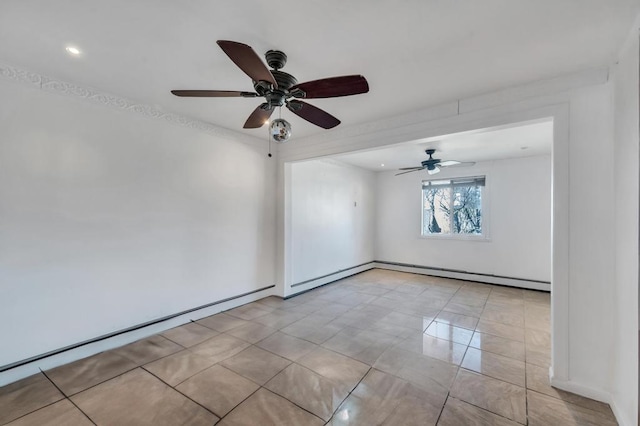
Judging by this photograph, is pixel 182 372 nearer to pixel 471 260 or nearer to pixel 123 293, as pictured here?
pixel 123 293

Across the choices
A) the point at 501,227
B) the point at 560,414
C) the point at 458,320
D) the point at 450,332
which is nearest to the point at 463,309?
the point at 458,320

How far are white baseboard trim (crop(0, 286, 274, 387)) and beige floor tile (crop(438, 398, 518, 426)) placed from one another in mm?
3106

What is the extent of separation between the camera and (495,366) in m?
2.65

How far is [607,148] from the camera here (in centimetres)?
219

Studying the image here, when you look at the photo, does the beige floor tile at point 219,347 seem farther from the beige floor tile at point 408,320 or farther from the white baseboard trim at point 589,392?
the white baseboard trim at point 589,392

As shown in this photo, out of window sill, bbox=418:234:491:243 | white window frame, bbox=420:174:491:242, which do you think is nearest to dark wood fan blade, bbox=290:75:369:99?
white window frame, bbox=420:174:491:242

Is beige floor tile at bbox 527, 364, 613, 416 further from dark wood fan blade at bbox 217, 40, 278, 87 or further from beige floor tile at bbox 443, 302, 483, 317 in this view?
dark wood fan blade at bbox 217, 40, 278, 87

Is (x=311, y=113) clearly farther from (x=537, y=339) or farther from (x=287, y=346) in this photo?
(x=537, y=339)

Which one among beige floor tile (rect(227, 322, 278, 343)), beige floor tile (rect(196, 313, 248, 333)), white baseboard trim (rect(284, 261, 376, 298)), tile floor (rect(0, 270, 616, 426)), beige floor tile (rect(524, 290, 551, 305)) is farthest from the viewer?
white baseboard trim (rect(284, 261, 376, 298))

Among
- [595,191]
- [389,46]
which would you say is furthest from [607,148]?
[389,46]

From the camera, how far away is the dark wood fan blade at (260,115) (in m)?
2.28

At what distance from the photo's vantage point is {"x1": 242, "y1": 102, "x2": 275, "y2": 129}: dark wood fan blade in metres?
2.28

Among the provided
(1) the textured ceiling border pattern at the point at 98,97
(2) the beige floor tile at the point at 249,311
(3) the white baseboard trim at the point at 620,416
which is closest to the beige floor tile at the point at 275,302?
(2) the beige floor tile at the point at 249,311

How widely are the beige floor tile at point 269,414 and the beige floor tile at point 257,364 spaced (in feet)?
0.81
